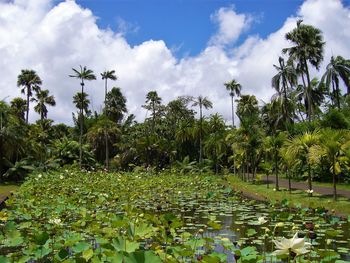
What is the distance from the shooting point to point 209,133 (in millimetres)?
40344

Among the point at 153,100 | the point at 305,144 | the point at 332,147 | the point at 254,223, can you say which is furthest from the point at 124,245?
the point at 153,100

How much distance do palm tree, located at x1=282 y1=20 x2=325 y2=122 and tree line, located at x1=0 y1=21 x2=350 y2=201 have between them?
66 mm

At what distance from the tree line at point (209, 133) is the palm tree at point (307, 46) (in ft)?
0.22

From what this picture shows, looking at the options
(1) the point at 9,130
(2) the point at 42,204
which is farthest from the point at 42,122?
(2) the point at 42,204

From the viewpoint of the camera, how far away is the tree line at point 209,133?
22812 millimetres

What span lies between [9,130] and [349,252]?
77.5 feet

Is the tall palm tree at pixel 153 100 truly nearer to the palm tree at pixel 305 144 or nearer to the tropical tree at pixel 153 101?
the tropical tree at pixel 153 101

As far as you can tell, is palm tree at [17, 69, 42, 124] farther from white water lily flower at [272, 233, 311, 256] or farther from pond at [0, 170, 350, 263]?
white water lily flower at [272, 233, 311, 256]

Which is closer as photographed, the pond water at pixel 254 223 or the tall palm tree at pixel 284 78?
the pond water at pixel 254 223

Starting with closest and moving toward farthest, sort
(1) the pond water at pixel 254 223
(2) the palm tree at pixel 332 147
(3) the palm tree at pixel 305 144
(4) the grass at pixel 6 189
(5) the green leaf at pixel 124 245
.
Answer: (5) the green leaf at pixel 124 245 → (1) the pond water at pixel 254 223 → (2) the palm tree at pixel 332 147 → (3) the palm tree at pixel 305 144 → (4) the grass at pixel 6 189

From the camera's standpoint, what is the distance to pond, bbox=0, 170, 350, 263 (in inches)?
154

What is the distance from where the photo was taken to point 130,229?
3.78m

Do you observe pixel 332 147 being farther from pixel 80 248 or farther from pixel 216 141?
pixel 216 141

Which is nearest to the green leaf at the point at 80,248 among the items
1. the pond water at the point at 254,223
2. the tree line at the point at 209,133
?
the pond water at the point at 254,223
